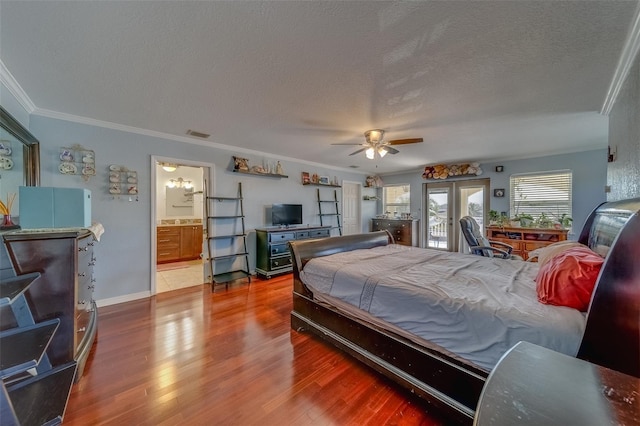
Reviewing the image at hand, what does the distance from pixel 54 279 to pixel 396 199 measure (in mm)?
7102

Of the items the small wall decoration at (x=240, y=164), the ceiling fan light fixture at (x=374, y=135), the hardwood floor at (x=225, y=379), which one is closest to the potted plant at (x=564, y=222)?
the ceiling fan light fixture at (x=374, y=135)

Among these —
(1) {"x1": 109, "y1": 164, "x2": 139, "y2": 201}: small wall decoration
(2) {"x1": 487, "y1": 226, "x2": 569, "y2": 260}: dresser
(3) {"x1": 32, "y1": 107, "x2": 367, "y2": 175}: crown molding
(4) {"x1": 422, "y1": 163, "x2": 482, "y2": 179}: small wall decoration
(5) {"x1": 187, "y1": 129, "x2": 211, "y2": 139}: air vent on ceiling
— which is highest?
(5) {"x1": 187, "y1": 129, "x2": 211, "y2": 139}: air vent on ceiling

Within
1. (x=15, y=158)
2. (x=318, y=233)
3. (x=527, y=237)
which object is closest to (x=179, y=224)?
(x=318, y=233)

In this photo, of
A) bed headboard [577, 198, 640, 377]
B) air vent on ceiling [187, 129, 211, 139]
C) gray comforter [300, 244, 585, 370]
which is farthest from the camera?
air vent on ceiling [187, 129, 211, 139]

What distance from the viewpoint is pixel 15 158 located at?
2404 millimetres

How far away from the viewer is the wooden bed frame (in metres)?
1.03

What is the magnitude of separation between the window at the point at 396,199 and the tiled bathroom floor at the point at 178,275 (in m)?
5.34

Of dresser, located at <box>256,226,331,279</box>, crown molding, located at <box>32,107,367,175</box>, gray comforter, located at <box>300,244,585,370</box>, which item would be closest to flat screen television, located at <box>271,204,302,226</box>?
dresser, located at <box>256,226,331,279</box>

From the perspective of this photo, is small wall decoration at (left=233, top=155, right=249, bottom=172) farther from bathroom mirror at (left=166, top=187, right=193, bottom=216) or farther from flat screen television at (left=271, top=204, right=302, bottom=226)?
bathroom mirror at (left=166, top=187, right=193, bottom=216)

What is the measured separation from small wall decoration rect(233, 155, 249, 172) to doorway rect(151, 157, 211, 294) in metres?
0.92

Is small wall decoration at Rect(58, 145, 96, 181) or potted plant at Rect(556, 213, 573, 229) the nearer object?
small wall decoration at Rect(58, 145, 96, 181)

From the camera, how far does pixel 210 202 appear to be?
14.0 ft

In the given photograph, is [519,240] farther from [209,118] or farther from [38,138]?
[38,138]

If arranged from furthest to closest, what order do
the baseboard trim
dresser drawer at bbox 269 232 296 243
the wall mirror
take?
dresser drawer at bbox 269 232 296 243 < the baseboard trim < the wall mirror
